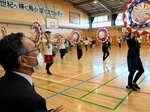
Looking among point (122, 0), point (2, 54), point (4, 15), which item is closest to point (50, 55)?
point (2, 54)

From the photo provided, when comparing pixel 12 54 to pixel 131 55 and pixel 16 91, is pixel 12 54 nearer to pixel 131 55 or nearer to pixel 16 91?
pixel 16 91

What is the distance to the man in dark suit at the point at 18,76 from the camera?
2.96ft

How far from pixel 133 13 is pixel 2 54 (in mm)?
3255

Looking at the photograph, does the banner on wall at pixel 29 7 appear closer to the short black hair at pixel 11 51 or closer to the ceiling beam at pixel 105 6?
the ceiling beam at pixel 105 6

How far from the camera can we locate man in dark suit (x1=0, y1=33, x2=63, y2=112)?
0.90m

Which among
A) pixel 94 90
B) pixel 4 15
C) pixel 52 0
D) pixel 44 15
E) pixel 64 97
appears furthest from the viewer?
pixel 52 0

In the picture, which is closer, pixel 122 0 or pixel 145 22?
pixel 145 22

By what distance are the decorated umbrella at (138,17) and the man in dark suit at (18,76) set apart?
2.85m

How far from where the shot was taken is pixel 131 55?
3896 mm

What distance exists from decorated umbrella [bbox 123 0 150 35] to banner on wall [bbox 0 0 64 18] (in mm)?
13849

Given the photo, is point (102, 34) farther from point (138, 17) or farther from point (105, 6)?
point (105, 6)

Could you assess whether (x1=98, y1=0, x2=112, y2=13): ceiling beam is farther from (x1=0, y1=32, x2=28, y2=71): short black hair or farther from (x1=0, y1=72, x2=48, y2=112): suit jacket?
(x1=0, y1=72, x2=48, y2=112): suit jacket

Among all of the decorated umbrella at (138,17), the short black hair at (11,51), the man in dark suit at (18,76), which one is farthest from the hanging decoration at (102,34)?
the short black hair at (11,51)

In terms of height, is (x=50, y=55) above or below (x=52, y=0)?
below
